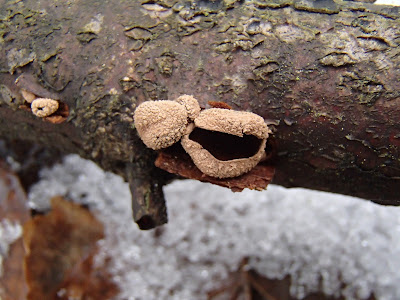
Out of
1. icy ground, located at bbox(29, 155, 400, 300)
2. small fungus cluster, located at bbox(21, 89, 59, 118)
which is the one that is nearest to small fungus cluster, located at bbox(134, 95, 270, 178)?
small fungus cluster, located at bbox(21, 89, 59, 118)

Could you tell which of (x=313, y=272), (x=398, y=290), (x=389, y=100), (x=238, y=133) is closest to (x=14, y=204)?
(x=238, y=133)

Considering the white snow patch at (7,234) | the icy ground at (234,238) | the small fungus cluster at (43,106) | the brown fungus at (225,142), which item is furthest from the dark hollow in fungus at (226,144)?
the white snow patch at (7,234)

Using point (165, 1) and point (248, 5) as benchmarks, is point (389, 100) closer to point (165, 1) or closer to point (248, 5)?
point (248, 5)

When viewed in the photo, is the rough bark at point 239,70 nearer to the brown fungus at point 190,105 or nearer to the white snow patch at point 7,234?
the brown fungus at point 190,105

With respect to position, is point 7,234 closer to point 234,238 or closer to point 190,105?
Answer: point 234,238

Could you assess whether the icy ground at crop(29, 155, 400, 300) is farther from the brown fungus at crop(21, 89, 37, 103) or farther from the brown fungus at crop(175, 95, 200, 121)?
the brown fungus at crop(175, 95, 200, 121)

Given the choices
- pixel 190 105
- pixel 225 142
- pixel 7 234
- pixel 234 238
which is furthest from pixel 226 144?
pixel 7 234
